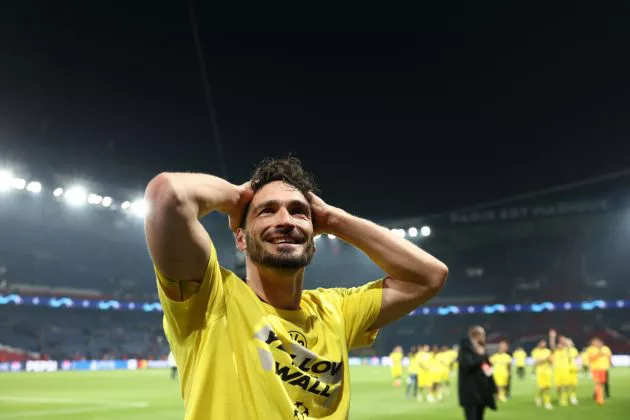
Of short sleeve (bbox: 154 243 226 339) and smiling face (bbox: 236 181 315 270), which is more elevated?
smiling face (bbox: 236 181 315 270)

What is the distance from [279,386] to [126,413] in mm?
14922

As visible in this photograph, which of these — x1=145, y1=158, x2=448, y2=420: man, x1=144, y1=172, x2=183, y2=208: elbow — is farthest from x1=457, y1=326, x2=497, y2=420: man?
x1=144, y1=172, x2=183, y2=208: elbow

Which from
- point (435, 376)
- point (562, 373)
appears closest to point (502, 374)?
point (562, 373)

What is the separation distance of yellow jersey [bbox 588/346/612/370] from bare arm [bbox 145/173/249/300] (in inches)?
742

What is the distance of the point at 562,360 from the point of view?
19.5 m

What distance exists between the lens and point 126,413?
51.4 feet

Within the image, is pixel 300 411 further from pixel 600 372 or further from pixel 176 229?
pixel 600 372

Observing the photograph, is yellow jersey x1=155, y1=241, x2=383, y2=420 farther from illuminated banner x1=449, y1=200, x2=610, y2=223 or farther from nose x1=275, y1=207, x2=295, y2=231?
illuminated banner x1=449, y1=200, x2=610, y2=223

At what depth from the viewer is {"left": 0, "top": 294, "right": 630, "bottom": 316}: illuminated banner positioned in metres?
46.8

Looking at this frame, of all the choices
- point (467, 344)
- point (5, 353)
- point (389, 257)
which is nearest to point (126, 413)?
point (467, 344)

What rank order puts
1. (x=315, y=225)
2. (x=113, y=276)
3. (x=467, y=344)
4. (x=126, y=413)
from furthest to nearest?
(x=113, y=276) < (x=126, y=413) < (x=467, y=344) < (x=315, y=225)

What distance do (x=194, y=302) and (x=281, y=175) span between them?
732 millimetres

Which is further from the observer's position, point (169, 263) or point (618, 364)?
point (618, 364)

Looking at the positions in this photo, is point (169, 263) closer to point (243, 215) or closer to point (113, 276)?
point (243, 215)
